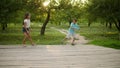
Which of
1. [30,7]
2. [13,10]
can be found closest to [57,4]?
[30,7]

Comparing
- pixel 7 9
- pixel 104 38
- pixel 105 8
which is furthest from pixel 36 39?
pixel 105 8

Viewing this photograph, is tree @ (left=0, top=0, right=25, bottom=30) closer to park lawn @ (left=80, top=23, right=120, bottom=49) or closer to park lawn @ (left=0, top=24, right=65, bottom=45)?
park lawn @ (left=0, top=24, right=65, bottom=45)

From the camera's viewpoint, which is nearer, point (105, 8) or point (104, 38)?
point (104, 38)

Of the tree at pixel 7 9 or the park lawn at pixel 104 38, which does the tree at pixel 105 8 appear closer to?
the park lawn at pixel 104 38

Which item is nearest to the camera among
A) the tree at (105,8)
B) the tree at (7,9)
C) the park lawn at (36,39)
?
the park lawn at (36,39)

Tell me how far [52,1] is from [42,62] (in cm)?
2751

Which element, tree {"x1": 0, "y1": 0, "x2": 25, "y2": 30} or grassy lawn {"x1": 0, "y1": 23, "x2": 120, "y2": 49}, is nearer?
grassy lawn {"x1": 0, "y1": 23, "x2": 120, "y2": 49}

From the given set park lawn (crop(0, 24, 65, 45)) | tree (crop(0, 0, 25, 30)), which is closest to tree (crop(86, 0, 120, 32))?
park lawn (crop(0, 24, 65, 45))

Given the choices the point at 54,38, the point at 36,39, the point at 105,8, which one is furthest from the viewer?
the point at 105,8

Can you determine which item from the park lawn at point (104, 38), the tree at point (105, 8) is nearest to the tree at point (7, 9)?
the park lawn at point (104, 38)

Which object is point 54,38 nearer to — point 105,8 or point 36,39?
point 36,39

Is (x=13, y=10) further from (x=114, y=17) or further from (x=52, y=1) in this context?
(x=114, y=17)

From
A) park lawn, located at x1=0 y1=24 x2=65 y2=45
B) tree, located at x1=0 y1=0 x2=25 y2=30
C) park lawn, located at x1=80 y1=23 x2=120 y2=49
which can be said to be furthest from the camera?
tree, located at x1=0 y1=0 x2=25 y2=30

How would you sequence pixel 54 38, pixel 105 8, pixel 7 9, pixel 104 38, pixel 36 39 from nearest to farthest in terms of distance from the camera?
pixel 7 9, pixel 36 39, pixel 54 38, pixel 104 38, pixel 105 8
